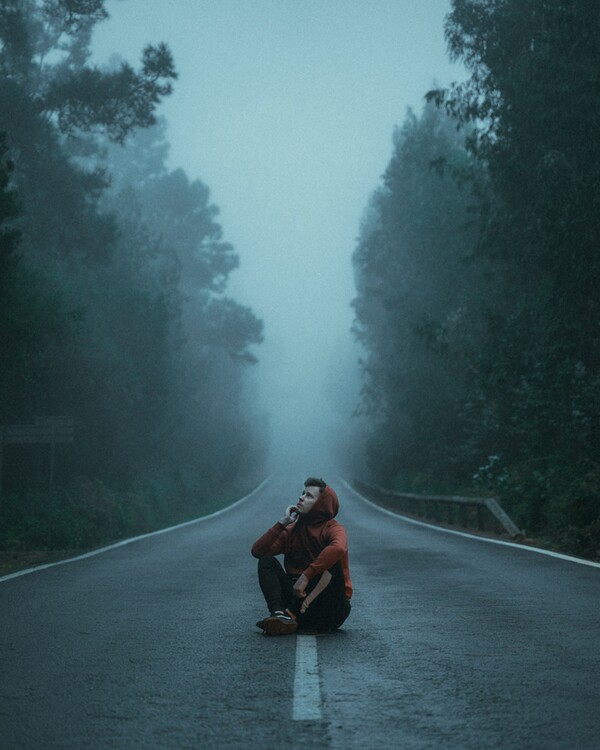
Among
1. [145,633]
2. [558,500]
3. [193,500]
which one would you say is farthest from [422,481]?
[145,633]

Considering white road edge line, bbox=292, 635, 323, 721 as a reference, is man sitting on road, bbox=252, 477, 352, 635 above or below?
above

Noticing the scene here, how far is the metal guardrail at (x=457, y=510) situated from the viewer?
19.4 m

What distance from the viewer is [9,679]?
597 cm

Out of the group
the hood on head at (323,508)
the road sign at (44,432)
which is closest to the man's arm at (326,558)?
the hood on head at (323,508)

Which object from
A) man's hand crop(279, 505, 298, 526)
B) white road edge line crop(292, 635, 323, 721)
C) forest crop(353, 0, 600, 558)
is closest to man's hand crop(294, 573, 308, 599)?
white road edge line crop(292, 635, 323, 721)

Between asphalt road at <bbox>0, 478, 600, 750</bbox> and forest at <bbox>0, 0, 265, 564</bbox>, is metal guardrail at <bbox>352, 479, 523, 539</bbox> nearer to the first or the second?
asphalt road at <bbox>0, 478, 600, 750</bbox>

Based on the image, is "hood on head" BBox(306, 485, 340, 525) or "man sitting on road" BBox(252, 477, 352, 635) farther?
"hood on head" BBox(306, 485, 340, 525)

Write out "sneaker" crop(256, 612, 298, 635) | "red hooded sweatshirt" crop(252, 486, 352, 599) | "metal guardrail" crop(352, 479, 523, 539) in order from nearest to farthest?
1. "sneaker" crop(256, 612, 298, 635)
2. "red hooded sweatshirt" crop(252, 486, 352, 599)
3. "metal guardrail" crop(352, 479, 523, 539)

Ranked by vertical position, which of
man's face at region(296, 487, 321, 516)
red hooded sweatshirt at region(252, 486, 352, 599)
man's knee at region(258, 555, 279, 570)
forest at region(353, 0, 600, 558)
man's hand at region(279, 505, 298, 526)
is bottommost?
man's knee at region(258, 555, 279, 570)

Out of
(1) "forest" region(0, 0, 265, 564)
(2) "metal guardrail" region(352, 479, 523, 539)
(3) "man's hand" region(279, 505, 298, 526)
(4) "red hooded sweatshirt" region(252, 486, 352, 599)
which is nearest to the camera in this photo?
(3) "man's hand" region(279, 505, 298, 526)

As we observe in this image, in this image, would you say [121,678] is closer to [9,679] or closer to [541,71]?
[9,679]

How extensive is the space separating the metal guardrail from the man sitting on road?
36.8 feet

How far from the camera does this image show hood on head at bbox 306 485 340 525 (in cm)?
781

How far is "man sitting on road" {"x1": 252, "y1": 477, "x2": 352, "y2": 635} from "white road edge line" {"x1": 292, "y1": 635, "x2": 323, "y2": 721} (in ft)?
1.13
